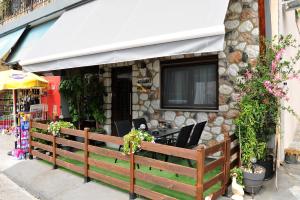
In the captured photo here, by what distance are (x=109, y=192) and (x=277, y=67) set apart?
463cm

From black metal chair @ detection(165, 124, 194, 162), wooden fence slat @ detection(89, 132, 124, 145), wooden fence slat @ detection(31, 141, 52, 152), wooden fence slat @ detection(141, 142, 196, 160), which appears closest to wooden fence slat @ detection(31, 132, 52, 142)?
wooden fence slat @ detection(31, 141, 52, 152)

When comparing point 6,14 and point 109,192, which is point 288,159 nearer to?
point 109,192

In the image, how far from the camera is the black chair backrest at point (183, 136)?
269 inches

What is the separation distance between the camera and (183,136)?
697 cm

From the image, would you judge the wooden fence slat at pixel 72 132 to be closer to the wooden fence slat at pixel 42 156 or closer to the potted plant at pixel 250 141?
the wooden fence slat at pixel 42 156

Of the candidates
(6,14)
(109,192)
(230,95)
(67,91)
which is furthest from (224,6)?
(6,14)

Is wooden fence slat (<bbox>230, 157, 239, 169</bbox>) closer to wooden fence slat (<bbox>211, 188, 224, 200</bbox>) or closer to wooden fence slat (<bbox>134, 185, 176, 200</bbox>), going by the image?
wooden fence slat (<bbox>211, 188, 224, 200</bbox>)

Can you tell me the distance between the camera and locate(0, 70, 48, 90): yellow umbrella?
9.84m

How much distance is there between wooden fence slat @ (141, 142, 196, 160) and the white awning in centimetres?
181

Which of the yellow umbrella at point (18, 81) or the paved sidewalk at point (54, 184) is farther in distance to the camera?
the yellow umbrella at point (18, 81)

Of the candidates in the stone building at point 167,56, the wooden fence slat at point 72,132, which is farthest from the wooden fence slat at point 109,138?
the stone building at point 167,56

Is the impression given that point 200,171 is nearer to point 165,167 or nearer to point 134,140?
point 165,167

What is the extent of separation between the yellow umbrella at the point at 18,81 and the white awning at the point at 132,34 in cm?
92

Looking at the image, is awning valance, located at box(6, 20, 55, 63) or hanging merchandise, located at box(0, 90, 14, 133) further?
hanging merchandise, located at box(0, 90, 14, 133)
